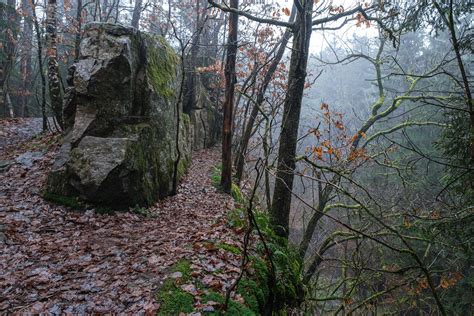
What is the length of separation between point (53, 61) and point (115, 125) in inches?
172

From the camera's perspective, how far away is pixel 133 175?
6.29 metres

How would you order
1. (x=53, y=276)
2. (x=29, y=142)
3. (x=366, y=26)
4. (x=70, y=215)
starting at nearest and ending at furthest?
(x=53, y=276) < (x=70, y=215) < (x=366, y=26) < (x=29, y=142)

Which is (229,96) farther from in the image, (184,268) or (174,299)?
(174,299)

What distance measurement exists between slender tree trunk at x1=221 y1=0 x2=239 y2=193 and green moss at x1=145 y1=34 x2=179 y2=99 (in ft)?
5.20

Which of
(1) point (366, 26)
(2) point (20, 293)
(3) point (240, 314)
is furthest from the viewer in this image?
(1) point (366, 26)

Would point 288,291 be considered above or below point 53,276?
below

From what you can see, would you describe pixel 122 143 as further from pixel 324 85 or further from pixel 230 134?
pixel 324 85

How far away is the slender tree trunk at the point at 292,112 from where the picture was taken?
565 cm

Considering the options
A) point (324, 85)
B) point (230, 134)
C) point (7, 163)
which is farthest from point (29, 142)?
point (324, 85)

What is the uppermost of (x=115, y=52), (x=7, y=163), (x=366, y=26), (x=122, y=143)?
(x=366, y=26)

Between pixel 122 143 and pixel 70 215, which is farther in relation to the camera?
pixel 122 143

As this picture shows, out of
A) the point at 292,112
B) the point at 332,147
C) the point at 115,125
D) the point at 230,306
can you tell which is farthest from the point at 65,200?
the point at 332,147

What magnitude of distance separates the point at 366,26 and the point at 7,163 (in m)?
8.98

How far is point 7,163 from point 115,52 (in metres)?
3.84
